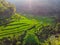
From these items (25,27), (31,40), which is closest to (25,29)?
(25,27)

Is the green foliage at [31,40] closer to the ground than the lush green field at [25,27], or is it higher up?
closer to the ground

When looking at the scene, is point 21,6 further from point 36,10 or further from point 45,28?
point 45,28

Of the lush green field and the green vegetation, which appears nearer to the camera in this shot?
the green vegetation

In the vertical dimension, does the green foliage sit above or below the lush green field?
below

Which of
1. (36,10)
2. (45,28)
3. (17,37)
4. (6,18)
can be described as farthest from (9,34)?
(36,10)

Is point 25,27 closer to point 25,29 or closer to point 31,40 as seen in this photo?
point 25,29

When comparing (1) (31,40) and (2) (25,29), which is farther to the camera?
(2) (25,29)

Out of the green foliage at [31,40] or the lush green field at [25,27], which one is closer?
the green foliage at [31,40]

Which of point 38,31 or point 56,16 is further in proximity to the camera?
point 56,16
